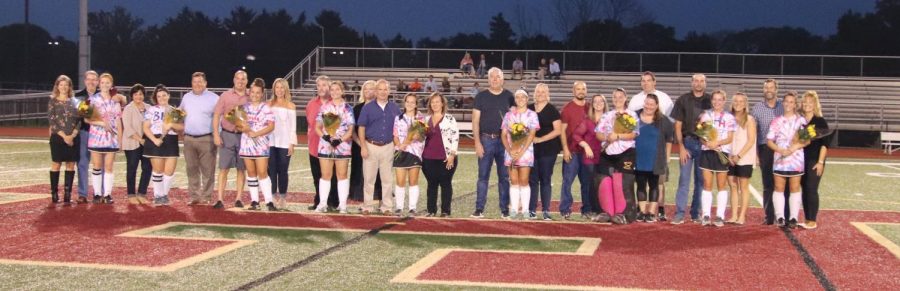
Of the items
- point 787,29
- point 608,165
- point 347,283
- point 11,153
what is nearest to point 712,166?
point 608,165

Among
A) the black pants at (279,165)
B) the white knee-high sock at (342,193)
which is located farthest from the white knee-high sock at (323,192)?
the black pants at (279,165)

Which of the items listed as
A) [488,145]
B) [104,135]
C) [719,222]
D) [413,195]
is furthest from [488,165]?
[104,135]

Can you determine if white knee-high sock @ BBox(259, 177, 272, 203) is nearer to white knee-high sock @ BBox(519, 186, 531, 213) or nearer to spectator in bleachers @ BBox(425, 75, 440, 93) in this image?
white knee-high sock @ BBox(519, 186, 531, 213)

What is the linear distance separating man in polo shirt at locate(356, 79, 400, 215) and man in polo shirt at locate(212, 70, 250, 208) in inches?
60.1

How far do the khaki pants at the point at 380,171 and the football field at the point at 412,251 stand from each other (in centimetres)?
42

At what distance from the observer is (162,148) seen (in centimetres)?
1092

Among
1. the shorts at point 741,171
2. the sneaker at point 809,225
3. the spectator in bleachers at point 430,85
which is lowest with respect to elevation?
the sneaker at point 809,225

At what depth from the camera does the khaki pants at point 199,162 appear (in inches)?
431

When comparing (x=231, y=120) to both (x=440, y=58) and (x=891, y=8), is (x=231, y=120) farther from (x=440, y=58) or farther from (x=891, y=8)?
→ (x=891, y=8)

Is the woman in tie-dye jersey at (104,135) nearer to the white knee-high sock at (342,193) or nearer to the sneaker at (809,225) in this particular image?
the white knee-high sock at (342,193)

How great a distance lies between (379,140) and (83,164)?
377 cm

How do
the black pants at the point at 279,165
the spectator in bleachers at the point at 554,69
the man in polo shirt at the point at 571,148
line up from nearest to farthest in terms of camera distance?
the man in polo shirt at the point at 571,148 < the black pants at the point at 279,165 < the spectator in bleachers at the point at 554,69

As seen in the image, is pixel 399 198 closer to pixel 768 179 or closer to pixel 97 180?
pixel 97 180

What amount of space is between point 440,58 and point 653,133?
2614 centimetres
